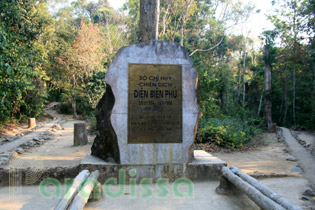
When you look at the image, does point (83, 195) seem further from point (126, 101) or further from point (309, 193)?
point (309, 193)

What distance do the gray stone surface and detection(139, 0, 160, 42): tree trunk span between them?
2895 millimetres

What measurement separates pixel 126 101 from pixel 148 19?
364 centimetres

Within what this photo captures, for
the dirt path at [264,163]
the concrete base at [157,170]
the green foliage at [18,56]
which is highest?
the green foliage at [18,56]

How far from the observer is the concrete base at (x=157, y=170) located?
14.0 feet

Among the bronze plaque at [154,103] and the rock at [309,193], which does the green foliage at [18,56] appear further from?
the rock at [309,193]

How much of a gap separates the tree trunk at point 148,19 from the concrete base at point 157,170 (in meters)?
4.05

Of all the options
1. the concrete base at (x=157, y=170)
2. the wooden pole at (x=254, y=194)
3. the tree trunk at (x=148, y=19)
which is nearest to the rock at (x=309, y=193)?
the wooden pole at (x=254, y=194)

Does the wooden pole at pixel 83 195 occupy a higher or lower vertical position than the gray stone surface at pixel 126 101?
lower

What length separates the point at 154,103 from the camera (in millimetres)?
4465

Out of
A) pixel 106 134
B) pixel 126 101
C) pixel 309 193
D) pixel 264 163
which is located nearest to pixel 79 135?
pixel 106 134

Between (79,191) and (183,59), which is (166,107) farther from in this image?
(79,191)

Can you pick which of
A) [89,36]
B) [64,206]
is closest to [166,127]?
[64,206]

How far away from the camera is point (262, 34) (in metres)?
17.1
